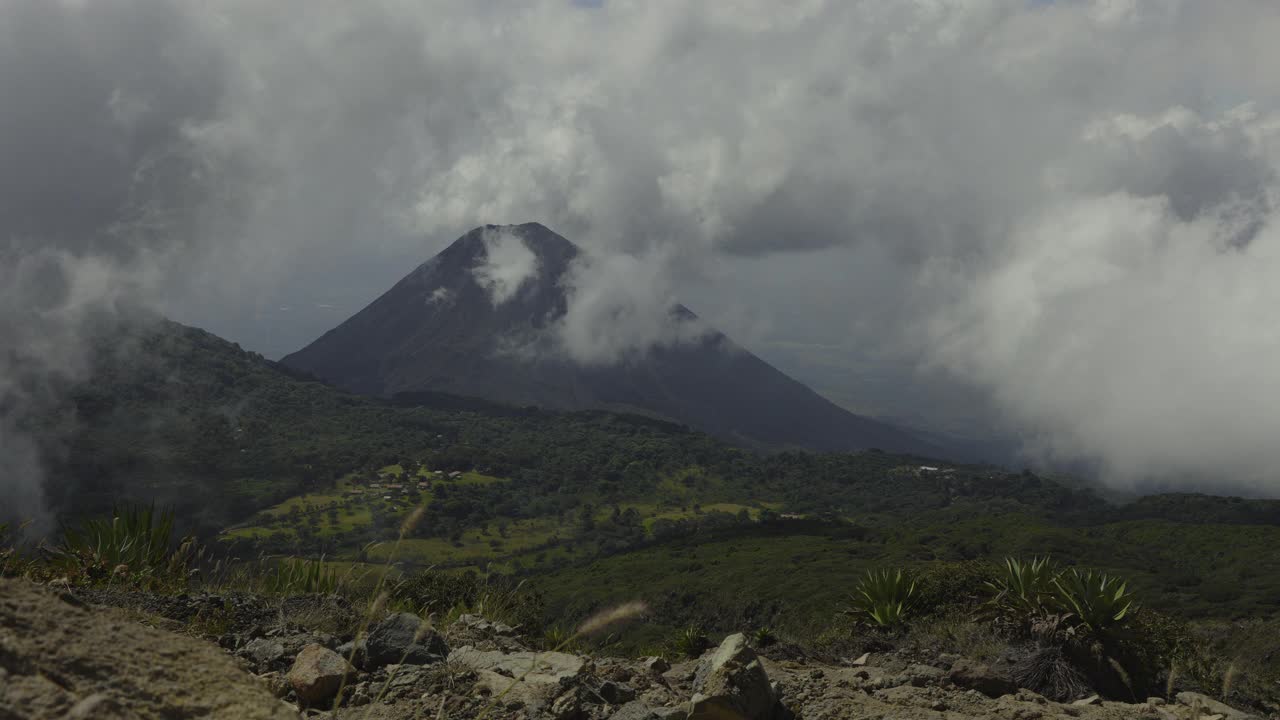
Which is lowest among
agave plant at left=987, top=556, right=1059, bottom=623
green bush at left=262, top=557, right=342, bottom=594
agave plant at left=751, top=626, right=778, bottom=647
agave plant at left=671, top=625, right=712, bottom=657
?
agave plant at left=671, top=625, right=712, bottom=657

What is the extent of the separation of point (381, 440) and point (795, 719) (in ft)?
571

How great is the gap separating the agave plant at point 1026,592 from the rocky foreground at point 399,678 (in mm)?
1311

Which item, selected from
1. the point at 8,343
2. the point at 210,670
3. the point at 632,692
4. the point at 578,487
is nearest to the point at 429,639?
the point at 632,692

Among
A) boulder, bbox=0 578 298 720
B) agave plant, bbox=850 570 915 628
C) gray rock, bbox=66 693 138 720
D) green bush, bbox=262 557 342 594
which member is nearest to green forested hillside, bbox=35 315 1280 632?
green bush, bbox=262 557 342 594

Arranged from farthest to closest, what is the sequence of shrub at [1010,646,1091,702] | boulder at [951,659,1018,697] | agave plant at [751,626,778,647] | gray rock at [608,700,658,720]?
agave plant at [751,626,778,647], shrub at [1010,646,1091,702], boulder at [951,659,1018,697], gray rock at [608,700,658,720]

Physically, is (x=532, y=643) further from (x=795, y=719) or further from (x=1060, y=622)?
(x=1060, y=622)

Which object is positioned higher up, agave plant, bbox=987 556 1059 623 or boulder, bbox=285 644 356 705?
agave plant, bbox=987 556 1059 623

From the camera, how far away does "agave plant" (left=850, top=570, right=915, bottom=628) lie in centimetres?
1053

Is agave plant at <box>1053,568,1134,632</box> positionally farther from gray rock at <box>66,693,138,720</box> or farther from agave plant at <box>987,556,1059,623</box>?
gray rock at <box>66,693,138,720</box>

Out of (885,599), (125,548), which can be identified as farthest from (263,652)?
(885,599)

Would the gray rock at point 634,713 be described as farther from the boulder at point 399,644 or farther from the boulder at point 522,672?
the boulder at point 399,644

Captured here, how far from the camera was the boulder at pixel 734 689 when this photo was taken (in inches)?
175

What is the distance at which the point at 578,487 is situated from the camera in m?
161

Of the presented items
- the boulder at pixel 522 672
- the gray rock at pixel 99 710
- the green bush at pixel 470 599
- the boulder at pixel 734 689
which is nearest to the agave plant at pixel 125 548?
the green bush at pixel 470 599
